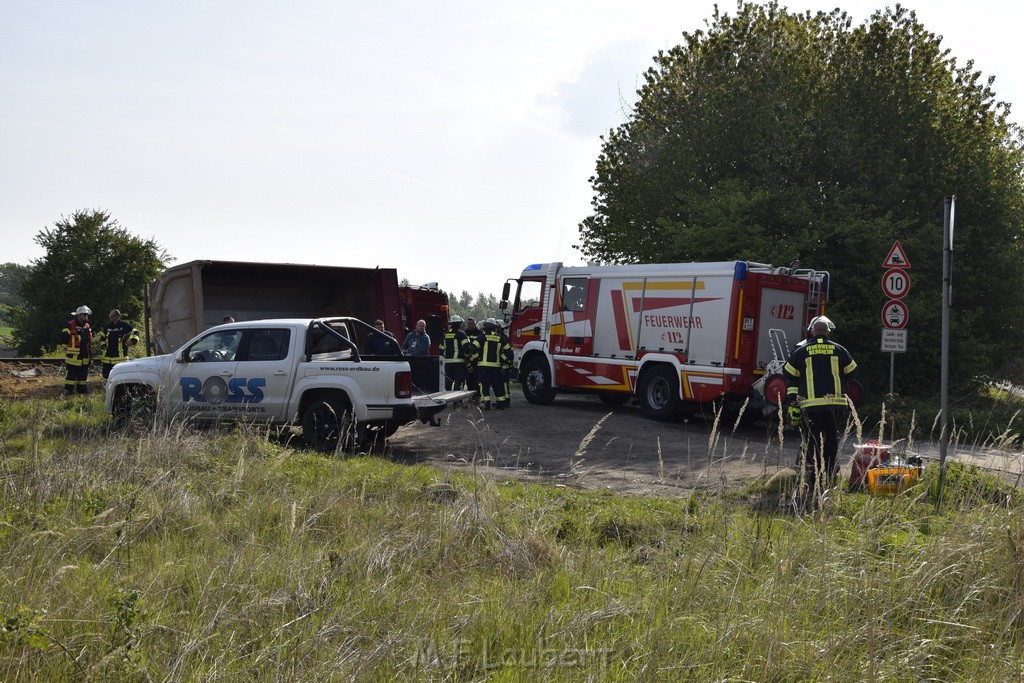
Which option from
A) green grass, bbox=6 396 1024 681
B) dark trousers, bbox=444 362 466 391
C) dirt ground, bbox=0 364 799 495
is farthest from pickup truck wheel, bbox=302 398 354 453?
dark trousers, bbox=444 362 466 391

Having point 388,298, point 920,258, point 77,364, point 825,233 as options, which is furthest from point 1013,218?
point 77,364

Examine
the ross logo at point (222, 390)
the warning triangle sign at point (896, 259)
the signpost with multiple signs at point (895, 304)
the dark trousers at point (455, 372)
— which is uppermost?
the warning triangle sign at point (896, 259)

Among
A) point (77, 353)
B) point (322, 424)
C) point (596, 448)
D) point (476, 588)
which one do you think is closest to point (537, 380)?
point (596, 448)

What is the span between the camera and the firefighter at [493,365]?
17.3 meters

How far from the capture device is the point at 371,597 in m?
4.70

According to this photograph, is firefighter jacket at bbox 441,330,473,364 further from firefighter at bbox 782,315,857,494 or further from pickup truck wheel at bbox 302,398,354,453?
firefighter at bbox 782,315,857,494

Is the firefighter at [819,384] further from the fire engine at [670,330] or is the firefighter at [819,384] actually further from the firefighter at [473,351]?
the firefighter at [473,351]

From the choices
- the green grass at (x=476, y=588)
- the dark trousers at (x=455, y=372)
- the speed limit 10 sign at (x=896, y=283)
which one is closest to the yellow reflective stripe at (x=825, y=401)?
the green grass at (x=476, y=588)

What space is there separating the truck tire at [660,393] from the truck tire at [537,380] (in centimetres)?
251

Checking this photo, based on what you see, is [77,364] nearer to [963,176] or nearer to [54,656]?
[54,656]

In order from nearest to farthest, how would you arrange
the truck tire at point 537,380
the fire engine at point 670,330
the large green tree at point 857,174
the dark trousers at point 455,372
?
the fire engine at point 670,330 < the dark trousers at point 455,372 < the truck tire at point 537,380 < the large green tree at point 857,174

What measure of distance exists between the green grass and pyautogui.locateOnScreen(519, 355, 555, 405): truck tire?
11.8 metres

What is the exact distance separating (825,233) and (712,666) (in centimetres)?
1833

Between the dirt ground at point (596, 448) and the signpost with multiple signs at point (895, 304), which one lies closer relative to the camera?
the dirt ground at point (596, 448)
